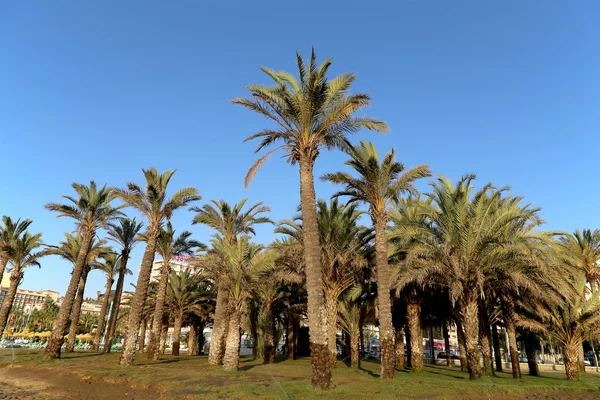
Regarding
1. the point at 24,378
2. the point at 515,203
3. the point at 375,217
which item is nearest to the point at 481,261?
the point at 375,217

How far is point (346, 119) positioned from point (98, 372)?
54.2ft

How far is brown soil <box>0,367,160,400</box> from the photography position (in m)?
13.0

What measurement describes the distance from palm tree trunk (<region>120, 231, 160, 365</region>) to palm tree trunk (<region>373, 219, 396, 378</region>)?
14801 mm

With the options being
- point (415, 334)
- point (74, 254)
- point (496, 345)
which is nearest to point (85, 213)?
point (74, 254)

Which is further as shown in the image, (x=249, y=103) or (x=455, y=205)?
(x=455, y=205)

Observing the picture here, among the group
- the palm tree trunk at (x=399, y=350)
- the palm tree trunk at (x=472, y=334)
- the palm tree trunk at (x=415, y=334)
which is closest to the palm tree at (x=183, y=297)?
the palm tree trunk at (x=399, y=350)

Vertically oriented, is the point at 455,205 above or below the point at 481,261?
above

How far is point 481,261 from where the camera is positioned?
17.7m

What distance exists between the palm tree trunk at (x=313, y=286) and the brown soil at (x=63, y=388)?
559 cm

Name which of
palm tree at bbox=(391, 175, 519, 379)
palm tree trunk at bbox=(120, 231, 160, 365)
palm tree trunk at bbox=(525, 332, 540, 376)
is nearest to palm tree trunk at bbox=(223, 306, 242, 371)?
palm tree trunk at bbox=(120, 231, 160, 365)

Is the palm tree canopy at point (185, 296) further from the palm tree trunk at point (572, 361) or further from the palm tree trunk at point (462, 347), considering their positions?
the palm tree trunk at point (572, 361)

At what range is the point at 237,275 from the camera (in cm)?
2166

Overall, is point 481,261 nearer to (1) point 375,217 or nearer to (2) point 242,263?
(1) point 375,217

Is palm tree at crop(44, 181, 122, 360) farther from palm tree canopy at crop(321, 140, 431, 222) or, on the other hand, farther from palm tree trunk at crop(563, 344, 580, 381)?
palm tree trunk at crop(563, 344, 580, 381)
